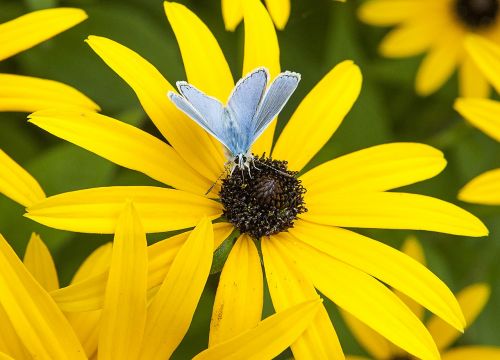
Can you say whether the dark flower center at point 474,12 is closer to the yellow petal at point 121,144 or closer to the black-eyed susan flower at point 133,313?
the yellow petal at point 121,144

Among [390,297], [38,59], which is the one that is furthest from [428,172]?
[38,59]

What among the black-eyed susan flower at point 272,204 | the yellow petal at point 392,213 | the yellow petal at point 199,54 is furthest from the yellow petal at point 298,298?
the yellow petal at point 199,54

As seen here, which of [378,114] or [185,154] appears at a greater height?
[185,154]

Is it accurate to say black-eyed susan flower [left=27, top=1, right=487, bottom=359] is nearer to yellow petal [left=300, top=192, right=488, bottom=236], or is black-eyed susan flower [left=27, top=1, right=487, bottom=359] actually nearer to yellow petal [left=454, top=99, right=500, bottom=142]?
yellow petal [left=300, top=192, right=488, bottom=236]

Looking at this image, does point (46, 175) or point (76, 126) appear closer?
point (76, 126)

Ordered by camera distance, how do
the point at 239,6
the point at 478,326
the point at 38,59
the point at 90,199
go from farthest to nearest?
the point at 478,326 → the point at 38,59 → the point at 239,6 → the point at 90,199

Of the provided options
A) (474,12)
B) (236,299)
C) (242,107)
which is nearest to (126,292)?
(236,299)

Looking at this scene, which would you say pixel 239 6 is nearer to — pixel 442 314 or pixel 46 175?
pixel 46 175
